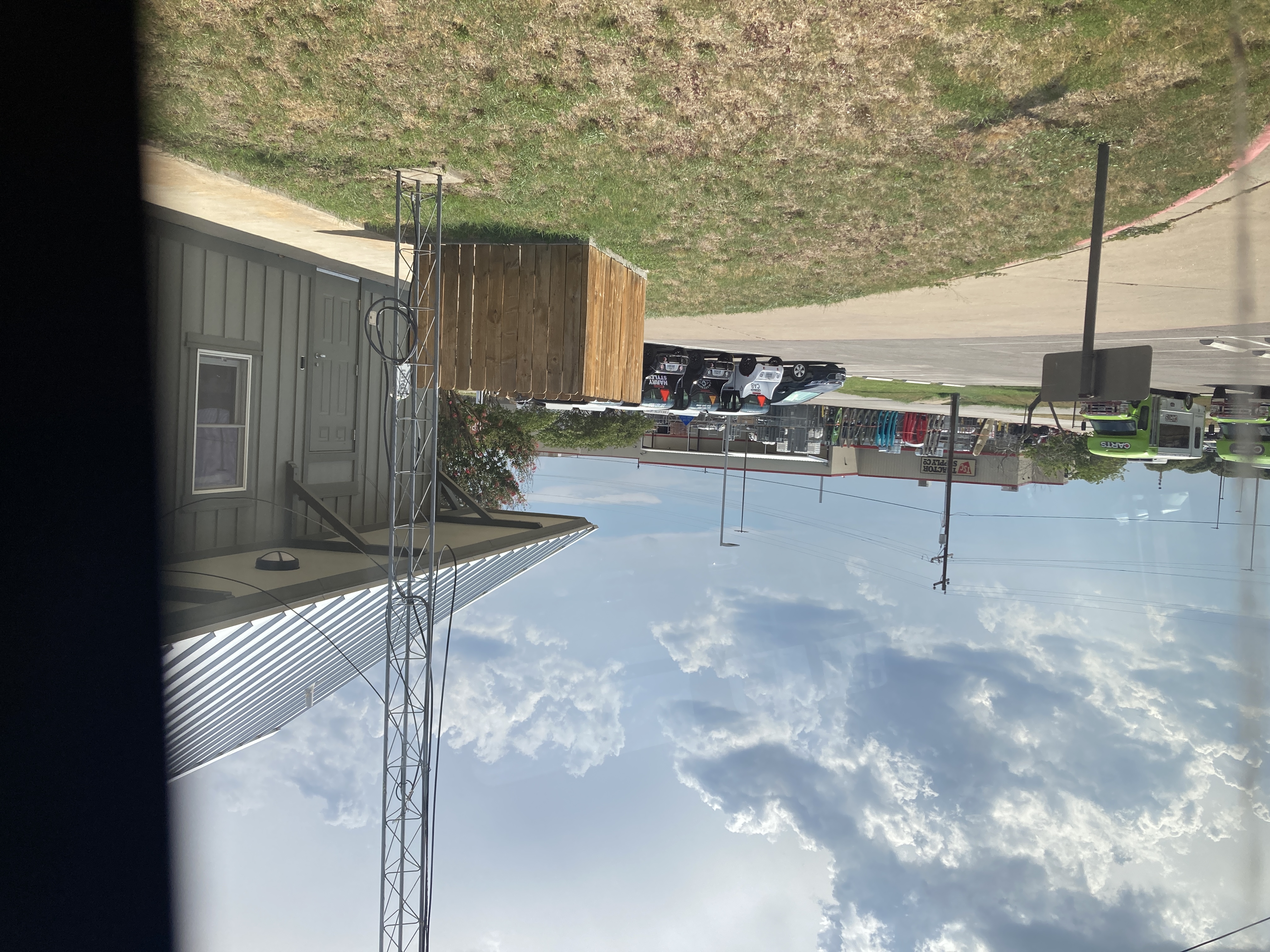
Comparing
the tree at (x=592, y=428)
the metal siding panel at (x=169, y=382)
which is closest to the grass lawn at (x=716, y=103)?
the metal siding panel at (x=169, y=382)

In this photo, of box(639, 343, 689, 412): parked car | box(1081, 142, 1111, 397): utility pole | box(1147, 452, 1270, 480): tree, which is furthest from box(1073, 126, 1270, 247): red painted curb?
box(1147, 452, 1270, 480): tree

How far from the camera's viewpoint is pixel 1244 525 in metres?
5.82

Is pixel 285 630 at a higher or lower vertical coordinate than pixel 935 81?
lower

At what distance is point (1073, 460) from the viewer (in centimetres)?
2927

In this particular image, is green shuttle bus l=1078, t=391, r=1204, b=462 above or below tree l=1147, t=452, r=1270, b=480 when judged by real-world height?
above

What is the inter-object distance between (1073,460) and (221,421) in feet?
97.0

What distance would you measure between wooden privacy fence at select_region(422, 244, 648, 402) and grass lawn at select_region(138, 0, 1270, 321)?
529 mm

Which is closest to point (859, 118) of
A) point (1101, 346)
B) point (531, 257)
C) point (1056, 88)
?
point (1056, 88)

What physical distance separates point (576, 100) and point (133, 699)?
21.7 feet

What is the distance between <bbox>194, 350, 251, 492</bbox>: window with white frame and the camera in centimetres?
896

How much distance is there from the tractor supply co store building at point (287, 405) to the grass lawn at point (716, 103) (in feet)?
3.45

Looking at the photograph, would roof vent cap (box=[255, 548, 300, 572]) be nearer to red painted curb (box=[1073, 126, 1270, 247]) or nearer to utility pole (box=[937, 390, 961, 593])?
red painted curb (box=[1073, 126, 1270, 247])

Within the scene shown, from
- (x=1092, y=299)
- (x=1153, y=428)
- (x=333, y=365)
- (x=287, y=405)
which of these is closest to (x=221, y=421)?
(x=287, y=405)

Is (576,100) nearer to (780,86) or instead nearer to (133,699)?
(780,86)
